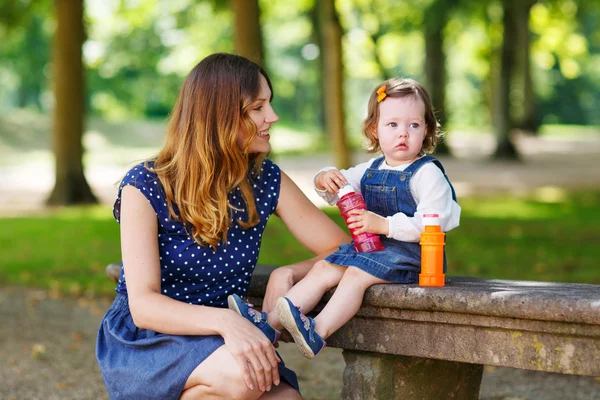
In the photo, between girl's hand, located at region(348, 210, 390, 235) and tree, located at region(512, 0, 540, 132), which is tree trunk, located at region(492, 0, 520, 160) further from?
girl's hand, located at region(348, 210, 390, 235)

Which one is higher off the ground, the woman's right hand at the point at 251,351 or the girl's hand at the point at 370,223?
the girl's hand at the point at 370,223

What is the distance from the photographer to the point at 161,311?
10.2 feet

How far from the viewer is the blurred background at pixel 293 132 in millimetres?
9062

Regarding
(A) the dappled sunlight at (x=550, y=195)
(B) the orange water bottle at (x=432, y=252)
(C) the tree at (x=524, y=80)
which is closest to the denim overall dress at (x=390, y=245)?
(B) the orange water bottle at (x=432, y=252)

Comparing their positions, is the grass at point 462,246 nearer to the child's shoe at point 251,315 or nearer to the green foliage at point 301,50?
the child's shoe at point 251,315

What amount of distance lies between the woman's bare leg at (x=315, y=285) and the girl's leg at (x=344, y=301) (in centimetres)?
8

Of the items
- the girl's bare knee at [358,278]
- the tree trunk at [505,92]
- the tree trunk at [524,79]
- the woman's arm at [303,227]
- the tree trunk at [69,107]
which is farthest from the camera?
the tree trunk at [524,79]

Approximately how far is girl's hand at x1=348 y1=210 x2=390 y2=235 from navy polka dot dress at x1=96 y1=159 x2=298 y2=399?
0.46m

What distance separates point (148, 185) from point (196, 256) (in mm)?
332

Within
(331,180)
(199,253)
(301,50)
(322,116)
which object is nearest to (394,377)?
(331,180)

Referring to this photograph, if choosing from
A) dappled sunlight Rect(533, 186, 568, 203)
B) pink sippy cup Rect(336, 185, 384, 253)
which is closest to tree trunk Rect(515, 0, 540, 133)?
dappled sunlight Rect(533, 186, 568, 203)

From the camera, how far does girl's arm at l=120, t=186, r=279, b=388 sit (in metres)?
2.99

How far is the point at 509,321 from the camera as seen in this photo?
3.02 m

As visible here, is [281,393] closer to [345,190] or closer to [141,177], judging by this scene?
[345,190]
